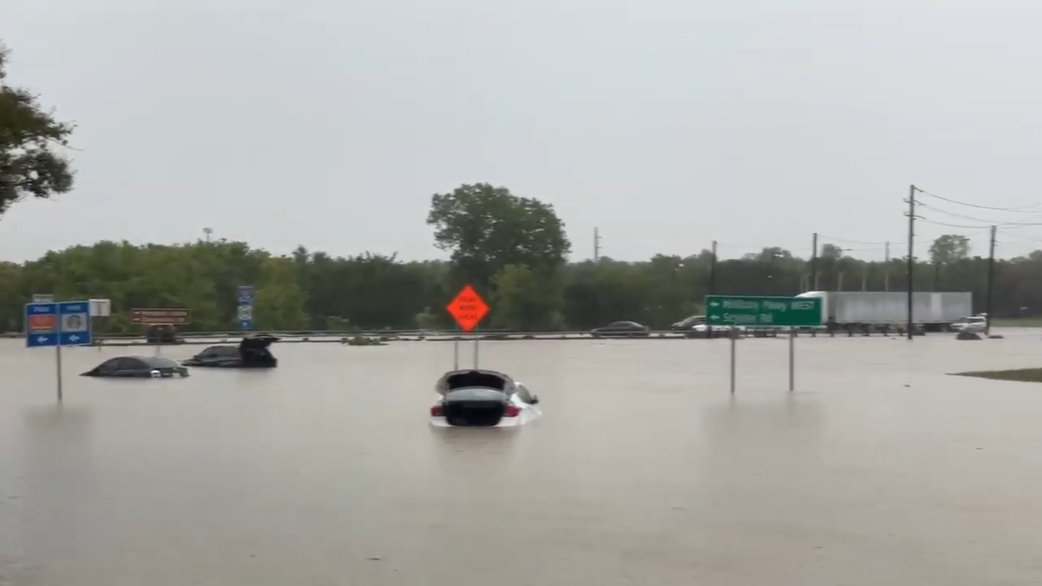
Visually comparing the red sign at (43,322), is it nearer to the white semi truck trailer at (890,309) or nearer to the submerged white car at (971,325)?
the submerged white car at (971,325)

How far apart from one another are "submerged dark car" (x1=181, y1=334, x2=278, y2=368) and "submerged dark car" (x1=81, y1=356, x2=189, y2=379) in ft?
14.4

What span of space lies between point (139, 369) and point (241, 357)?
17.9ft

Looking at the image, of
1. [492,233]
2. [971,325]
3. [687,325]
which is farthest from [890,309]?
[492,233]

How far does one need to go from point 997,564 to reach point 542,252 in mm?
90872

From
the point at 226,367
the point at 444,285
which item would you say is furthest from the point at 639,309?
the point at 226,367

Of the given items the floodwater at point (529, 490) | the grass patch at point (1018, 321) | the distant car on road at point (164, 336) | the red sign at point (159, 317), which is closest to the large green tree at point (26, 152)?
the floodwater at point (529, 490)

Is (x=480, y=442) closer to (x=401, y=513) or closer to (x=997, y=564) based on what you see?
(x=401, y=513)

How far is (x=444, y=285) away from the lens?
102688mm

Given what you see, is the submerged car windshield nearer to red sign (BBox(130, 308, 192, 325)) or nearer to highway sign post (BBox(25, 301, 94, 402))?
highway sign post (BBox(25, 301, 94, 402))

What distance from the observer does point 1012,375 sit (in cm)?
3691

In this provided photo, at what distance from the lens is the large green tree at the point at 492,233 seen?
328 ft

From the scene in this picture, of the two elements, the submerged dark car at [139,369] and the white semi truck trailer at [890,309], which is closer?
the submerged dark car at [139,369]

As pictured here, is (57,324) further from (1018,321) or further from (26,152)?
(1018,321)

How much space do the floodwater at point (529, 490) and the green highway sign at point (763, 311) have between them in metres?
1.89
